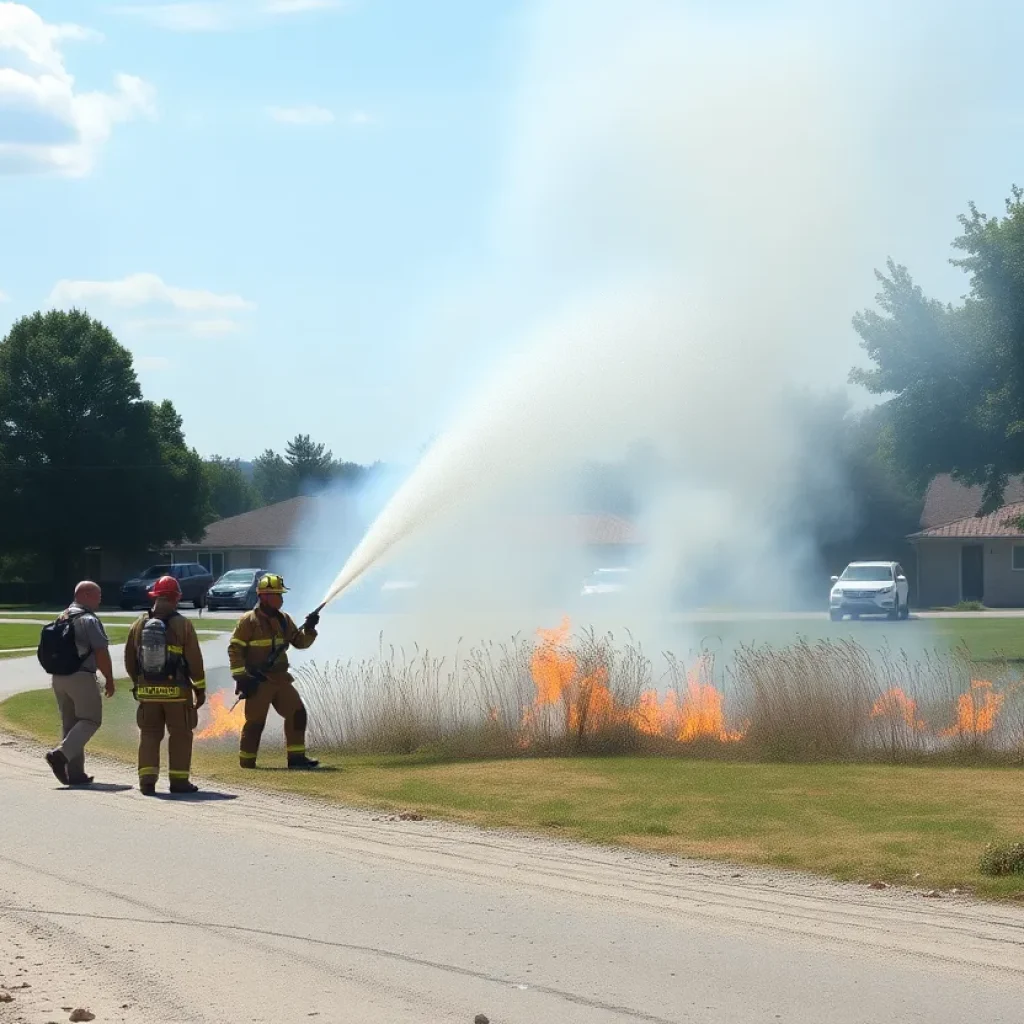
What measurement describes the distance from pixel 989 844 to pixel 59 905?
5.58 m

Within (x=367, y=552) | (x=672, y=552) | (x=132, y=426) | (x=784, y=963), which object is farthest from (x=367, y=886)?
(x=132, y=426)

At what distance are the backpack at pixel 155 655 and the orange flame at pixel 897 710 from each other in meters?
6.48

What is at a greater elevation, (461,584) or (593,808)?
(461,584)

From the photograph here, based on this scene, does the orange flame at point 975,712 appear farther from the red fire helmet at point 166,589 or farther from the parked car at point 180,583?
the parked car at point 180,583

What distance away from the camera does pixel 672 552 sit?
166 ft

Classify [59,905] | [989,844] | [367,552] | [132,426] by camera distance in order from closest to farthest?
1. [59,905]
2. [989,844]
3. [367,552]
4. [132,426]

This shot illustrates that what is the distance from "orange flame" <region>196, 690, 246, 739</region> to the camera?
17828 millimetres

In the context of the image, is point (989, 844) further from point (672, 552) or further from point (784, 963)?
point (672, 552)

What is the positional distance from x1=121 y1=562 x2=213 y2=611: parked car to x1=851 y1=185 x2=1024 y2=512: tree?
120 ft

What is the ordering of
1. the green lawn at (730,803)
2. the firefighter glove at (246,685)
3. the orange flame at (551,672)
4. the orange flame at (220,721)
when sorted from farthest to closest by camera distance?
the orange flame at (220,721) < the orange flame at (551,672) < the firefighter glove at (246,685) < the green lawn at (730,803)

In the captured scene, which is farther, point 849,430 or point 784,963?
point 849,430

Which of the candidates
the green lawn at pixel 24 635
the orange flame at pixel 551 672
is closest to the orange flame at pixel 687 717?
the orange flame at pixel 551 672

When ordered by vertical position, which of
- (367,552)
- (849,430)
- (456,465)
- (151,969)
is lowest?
(151,969)

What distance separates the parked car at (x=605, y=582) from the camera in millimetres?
33562
